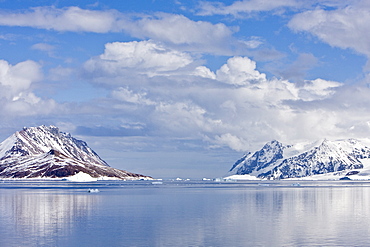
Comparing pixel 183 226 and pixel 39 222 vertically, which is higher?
pixel 39 222

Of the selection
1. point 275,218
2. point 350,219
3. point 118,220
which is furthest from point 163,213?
point 350,219

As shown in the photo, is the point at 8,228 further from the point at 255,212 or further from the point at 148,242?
the point at 255,212

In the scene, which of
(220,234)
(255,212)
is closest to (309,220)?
(255,212)

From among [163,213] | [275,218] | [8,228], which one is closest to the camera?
[8,228]

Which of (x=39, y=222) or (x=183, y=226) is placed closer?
(x=183, y=226)

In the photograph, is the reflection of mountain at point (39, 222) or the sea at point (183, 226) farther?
the reflection of mountain at point (39, 222)

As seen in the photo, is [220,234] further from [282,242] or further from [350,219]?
[350,219]

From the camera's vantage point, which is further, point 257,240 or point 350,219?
point 350,219

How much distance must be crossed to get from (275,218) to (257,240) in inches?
1112

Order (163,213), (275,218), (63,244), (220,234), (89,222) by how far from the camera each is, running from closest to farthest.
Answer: (63,244) → (220,234) → (89,222) → (275,218) → (163,213)

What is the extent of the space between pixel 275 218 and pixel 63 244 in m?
44.1

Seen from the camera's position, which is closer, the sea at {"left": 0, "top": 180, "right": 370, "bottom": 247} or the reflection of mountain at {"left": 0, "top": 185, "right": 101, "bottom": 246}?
the sea at {"left": 0, "top": 180, "right": 370, "bottom": 247}

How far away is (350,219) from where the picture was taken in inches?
3656

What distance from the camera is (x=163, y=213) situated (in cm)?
10325
